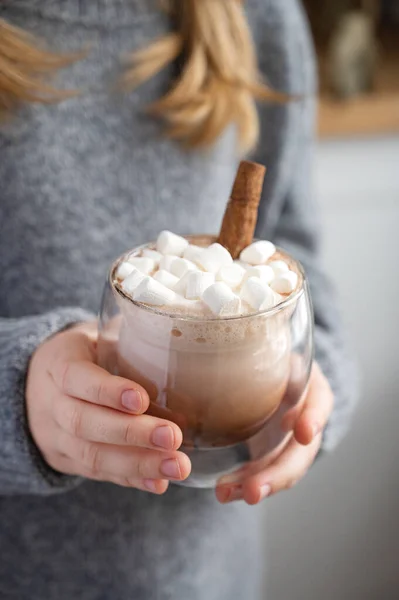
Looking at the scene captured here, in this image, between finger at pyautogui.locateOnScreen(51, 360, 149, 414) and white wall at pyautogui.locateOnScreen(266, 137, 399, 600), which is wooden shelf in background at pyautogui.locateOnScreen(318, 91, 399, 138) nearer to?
white wall at pyautogui.locateOnScreen(266, 137, 399, 600)

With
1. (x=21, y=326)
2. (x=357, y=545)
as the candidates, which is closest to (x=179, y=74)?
(x=21, y=326)

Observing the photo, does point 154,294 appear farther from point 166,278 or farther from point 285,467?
point 285,467

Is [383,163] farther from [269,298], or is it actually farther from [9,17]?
[269,298]

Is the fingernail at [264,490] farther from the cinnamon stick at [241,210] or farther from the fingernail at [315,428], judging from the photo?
the cinnamon stick at [241,210]

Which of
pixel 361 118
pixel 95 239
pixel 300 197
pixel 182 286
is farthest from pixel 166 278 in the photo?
pixel 361 118

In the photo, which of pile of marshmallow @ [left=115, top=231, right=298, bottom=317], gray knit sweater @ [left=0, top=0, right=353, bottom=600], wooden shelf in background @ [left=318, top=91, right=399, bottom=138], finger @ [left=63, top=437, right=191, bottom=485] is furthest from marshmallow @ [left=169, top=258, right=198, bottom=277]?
wooden shelf in background @ [left=318, top=91, right=399, bottom=138]

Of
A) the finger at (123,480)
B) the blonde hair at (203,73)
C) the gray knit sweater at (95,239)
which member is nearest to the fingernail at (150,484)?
the finger at (123,480)
